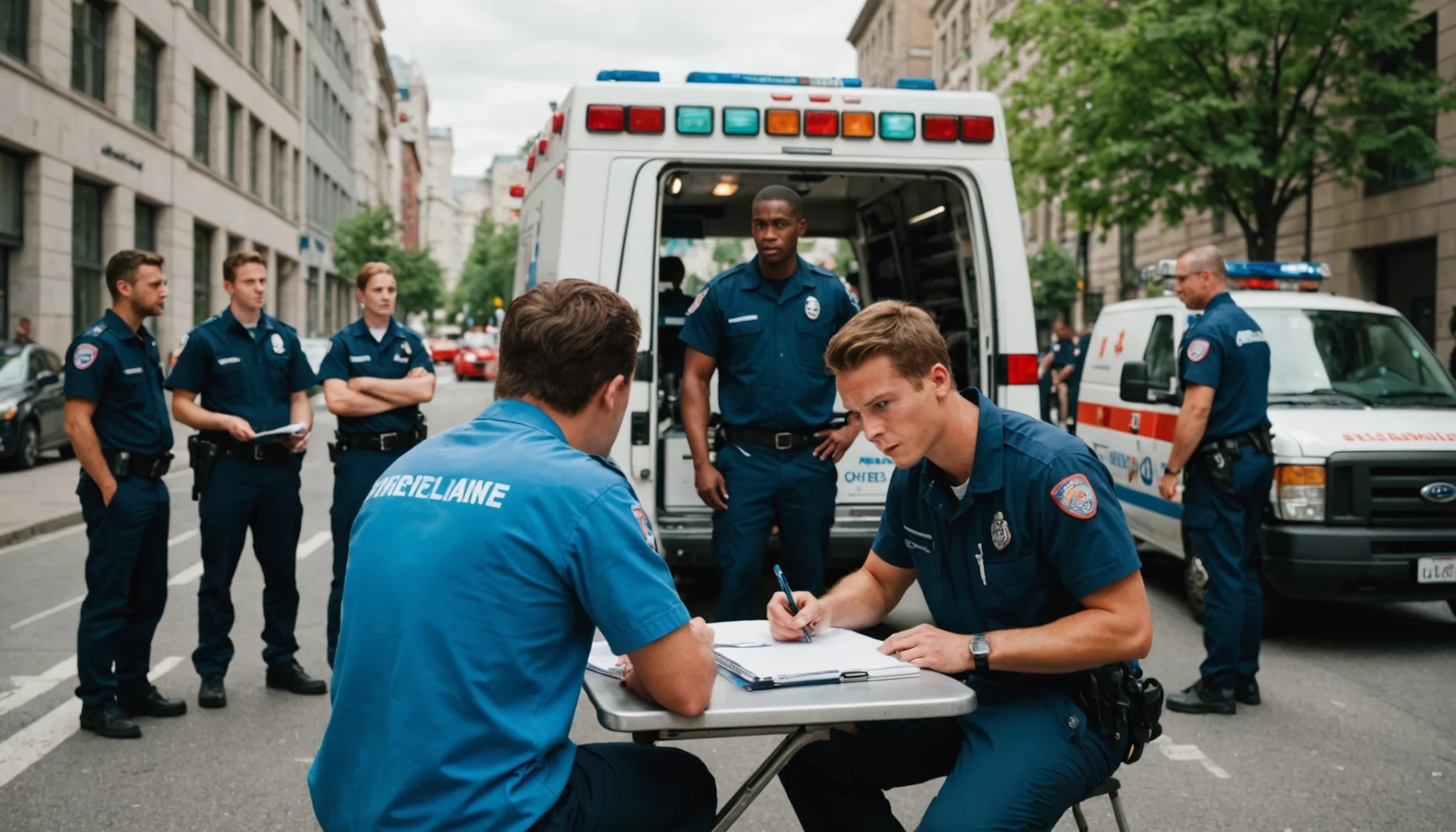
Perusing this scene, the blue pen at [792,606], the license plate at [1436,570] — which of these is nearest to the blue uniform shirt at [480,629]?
the blue pen at [792,606]

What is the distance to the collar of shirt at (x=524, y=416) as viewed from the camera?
2359 millimetres

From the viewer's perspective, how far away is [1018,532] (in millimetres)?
2723

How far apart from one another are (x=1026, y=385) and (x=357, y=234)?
42373 mm

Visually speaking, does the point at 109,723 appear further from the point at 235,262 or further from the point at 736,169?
the point at 736,169

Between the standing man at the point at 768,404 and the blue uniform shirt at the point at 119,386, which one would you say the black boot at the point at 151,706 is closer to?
the blue uniform shirt at the point at 119,386

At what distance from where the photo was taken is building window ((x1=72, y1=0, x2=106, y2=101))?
21984 millimetres

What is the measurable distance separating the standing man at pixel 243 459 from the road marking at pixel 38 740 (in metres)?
0.52

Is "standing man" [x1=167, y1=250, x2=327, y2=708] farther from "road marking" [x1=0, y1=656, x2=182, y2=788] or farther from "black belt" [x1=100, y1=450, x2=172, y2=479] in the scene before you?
"road marking" [x1=0, y1=656, x2=182, y2=788]

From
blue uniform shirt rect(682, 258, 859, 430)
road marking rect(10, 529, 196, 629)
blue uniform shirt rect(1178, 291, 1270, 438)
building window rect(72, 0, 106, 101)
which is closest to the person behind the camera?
blue uniform shirt rect(682, 258, 859, 430)

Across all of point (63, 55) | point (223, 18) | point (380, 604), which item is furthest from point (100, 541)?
point (223, 18)

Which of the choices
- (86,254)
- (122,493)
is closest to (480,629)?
(122,493)

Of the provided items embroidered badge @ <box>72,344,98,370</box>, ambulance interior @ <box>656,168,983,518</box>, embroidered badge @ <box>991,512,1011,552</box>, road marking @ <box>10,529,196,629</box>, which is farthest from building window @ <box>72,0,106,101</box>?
embroidered badge @ <box>991,512,1011,552</box>

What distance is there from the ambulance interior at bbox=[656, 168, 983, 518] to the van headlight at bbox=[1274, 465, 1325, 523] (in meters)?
1.71

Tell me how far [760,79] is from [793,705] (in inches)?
161
